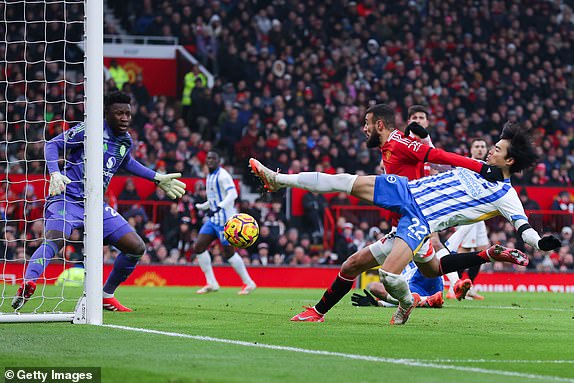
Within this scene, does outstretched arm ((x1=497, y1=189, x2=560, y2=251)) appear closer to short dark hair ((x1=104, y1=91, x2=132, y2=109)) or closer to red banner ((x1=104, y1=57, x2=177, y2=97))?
short dark hair ((x1=104, y1=91, x2=132, y2=109))

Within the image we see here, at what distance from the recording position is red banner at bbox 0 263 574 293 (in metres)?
20.5

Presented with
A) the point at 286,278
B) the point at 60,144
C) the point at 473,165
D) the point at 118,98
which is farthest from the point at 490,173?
the point at 286,278

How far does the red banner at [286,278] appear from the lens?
20.5 meters

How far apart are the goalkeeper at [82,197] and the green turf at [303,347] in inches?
28.7

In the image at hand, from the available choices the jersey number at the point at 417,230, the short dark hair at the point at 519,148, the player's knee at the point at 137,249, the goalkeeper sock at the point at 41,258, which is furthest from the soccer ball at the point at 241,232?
the short dark hair at the point at 519,148

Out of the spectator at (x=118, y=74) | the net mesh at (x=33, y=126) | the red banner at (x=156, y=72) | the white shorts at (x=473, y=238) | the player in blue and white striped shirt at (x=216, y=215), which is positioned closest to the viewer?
the white shorts at (x=473, y=238)

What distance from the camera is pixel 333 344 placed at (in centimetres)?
736

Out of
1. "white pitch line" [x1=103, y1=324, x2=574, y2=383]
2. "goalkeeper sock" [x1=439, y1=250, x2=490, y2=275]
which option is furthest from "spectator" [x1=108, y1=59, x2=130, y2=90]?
"white pitch line" [x1=103, y1=324, x2=574, y2=383]

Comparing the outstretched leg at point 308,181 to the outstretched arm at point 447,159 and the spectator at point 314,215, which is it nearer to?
the outstretched arm at point 447,159

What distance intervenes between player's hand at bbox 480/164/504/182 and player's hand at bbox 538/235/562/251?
0.74 meters

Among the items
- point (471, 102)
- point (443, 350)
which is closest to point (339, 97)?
point (471, 102)

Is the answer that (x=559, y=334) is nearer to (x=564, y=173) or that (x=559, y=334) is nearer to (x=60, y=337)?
(x=60, y=337)

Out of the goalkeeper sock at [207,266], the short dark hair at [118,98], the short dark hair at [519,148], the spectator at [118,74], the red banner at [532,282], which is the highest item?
the spectator at [118,74]

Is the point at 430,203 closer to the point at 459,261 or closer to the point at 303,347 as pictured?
the point at 459,261
